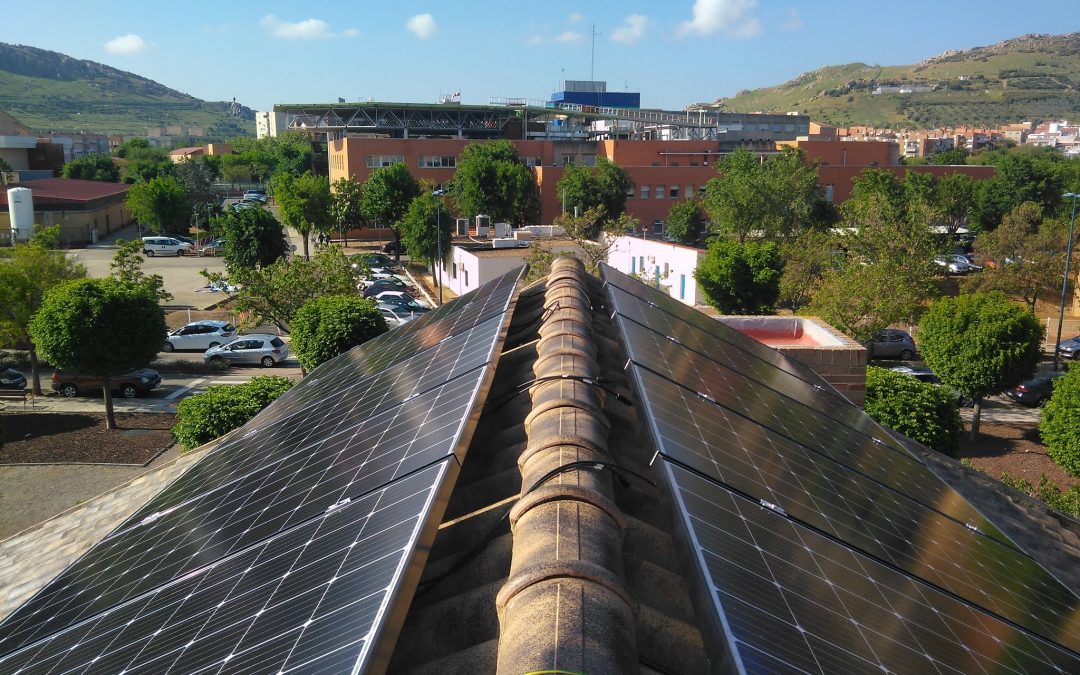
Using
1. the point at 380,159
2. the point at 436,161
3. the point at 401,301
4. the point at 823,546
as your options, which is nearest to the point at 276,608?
the point at 823,546

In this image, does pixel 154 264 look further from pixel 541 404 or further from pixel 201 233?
pixel 541 404

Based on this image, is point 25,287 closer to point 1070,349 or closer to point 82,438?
point 82,438

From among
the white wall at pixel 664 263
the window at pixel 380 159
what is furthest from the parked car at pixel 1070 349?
the window at pixel 380 159

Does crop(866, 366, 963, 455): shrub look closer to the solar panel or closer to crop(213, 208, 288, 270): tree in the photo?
the solar panel

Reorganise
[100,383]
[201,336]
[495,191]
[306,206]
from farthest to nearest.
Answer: [495,191], [306,206], [201,336], [100,383]

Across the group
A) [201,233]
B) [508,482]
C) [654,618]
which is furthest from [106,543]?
[201,233]

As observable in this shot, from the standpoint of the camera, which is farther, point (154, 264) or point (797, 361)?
point (154, 264)
